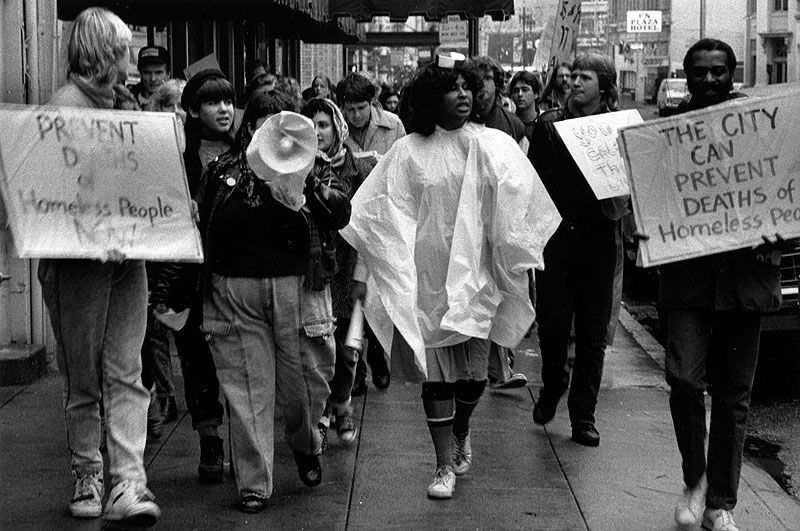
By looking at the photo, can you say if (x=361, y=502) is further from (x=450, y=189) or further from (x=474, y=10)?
(x=474, y=10)

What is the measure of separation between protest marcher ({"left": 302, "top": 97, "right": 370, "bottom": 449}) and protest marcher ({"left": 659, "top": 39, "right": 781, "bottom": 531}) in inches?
68.4

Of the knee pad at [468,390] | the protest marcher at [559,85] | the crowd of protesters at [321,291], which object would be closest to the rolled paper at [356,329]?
the crowd of protesters at [321,291]

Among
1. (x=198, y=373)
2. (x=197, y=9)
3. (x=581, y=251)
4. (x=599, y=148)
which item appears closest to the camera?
(x=198, y=373)

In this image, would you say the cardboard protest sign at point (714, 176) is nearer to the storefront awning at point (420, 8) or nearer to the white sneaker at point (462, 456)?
the white sneaker at point (462, 456)

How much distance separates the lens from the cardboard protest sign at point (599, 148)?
272 inches

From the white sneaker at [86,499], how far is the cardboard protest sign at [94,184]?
0.95 metres

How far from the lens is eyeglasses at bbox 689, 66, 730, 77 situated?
18.3 ft

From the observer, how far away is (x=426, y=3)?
58.0ft

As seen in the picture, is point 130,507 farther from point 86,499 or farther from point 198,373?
point 198,373

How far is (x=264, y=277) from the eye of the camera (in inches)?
226

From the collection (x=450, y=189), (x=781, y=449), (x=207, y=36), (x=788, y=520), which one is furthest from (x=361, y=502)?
(x=207, y=36)

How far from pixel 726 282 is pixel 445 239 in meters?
1.23

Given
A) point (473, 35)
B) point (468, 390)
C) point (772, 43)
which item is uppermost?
point (772, 43)

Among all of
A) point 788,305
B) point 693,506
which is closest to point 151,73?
point 788,305
